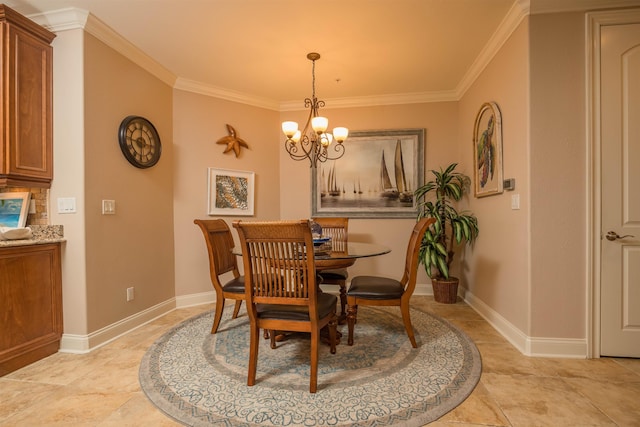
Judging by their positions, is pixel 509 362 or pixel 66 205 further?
pixel 66 205

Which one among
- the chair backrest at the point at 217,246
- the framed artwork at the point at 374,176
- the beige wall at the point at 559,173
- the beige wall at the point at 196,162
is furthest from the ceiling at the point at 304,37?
the chair backrest at the point at 217,246

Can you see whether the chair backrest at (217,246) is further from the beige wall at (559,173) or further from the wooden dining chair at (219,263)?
the beige wall at (559,173)

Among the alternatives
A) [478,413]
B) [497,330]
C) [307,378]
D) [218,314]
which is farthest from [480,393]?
[218,314]

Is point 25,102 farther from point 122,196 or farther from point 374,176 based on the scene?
point 374,176

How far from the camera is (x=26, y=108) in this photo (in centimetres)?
217

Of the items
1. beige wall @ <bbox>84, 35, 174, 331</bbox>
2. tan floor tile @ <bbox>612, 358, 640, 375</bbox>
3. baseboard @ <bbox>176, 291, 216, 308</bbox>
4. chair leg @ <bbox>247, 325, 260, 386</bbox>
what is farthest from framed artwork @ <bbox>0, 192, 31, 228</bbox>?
tan floor tile @ <bbox>612, 358, 640, 375</bbox>

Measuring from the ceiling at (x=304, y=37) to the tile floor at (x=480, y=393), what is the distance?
103 inches

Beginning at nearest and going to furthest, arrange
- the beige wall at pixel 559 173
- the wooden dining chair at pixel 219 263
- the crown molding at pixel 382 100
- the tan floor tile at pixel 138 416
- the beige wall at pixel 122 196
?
the tan floor tile at pixel 138 416 < the beige wall at pixel 559 173 < the beige wall at pixel 122 196 < the wooden dining chair at pixel 219 263 < the crown molding at pixel 382 100

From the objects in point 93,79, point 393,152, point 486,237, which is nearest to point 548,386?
point 486,237

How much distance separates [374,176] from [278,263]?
2562mm

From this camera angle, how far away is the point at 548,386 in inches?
70.2

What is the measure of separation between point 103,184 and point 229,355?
5.73 ft

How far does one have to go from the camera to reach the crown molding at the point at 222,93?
3.44m

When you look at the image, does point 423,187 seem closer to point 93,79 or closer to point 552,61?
point 552,61
